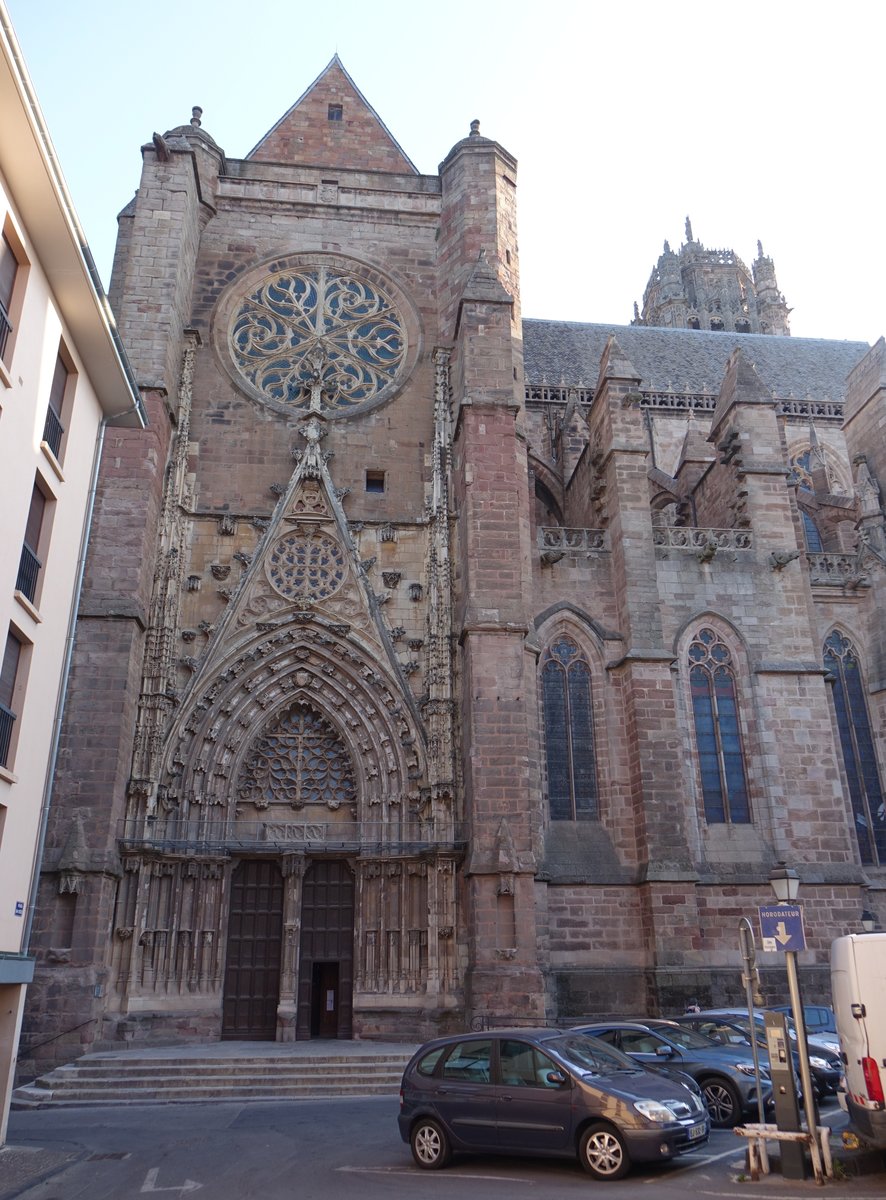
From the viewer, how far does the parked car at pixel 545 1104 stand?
7.82m

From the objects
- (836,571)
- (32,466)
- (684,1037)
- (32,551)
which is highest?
(836,571)

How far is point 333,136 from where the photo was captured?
2412cm

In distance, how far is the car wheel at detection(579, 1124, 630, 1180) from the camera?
305 inches

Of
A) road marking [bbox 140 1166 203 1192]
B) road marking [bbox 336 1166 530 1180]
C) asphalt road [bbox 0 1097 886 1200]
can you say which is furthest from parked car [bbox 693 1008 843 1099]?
road marking [bbox 140 1166 203 1192]

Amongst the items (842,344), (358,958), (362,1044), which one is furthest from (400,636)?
(842,344)

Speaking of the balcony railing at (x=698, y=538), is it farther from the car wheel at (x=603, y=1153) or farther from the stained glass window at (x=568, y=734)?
the car wheel at (x=603, y=1153)

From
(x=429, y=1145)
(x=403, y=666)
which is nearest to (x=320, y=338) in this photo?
(x=403, y=666)

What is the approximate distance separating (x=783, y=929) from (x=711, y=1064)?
3359 mm

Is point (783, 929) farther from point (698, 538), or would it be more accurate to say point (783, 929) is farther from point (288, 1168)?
point (698, 538)

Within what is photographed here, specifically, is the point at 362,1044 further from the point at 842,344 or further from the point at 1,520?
the point at 842,344

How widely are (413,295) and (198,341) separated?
16.4 feet

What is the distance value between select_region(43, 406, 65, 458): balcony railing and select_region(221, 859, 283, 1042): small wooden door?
8.24 meters

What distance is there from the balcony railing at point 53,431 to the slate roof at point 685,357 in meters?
21.5

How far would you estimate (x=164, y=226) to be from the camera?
19938 mm
